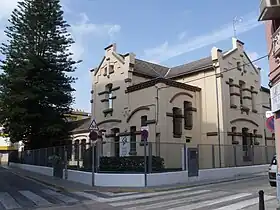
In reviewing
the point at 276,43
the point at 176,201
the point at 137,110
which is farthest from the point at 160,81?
the point at 276,43

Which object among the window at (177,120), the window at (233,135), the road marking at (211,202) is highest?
the window at (177,120)

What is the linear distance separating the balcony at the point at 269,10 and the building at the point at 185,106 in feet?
42.0

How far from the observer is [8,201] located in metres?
13.3

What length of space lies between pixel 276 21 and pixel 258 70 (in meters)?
23.3

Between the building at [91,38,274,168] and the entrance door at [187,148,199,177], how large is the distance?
2.27 ft

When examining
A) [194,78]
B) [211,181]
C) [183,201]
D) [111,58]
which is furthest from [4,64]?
[183,201]

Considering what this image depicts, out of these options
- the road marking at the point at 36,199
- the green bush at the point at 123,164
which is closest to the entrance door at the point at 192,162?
the green bush at the point at 123,164

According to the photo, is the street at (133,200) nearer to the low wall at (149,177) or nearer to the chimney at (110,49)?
the low wall at (149,177)

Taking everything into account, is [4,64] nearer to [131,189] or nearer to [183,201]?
[131,189]

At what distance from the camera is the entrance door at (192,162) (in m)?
20.0

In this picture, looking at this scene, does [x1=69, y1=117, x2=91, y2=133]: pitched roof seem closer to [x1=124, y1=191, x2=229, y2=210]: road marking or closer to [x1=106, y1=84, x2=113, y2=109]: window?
[x1=106, y1=84, x2=113, y2=109]: window

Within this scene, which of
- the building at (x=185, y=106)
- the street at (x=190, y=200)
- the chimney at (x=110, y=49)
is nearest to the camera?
the street at (x=190, y=200)

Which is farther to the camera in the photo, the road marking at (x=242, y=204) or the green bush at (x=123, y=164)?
the green bush at (x=123, y=164)

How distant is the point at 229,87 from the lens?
89.7ft
